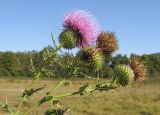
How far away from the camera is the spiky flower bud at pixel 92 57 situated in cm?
426

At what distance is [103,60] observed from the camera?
4379 mm

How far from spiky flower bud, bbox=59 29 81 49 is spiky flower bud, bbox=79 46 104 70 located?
0.47ft

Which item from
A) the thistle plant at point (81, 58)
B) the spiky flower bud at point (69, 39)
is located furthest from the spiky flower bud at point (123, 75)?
the spiky flower bud at point (69, 39)

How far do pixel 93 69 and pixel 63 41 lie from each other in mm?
487

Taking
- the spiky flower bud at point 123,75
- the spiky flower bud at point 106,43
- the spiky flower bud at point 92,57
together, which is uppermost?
the spiky flower bud at point 106,43

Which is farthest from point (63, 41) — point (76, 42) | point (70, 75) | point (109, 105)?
point (109, 105)

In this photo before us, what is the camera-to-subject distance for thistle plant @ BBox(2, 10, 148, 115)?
12.1 feet

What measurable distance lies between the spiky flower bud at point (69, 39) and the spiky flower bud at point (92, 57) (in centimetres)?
14

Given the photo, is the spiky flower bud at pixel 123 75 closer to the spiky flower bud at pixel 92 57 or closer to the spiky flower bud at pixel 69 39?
the spiky flower bud at pixel 92 57

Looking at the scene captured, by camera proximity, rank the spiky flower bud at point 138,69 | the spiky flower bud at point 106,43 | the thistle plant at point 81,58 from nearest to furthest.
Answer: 1. the thistle plant at point 81,58
2. the spiky flower bud at point 106,43
3. the spiky flower bud at point 138,69

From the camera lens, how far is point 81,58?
13.8 feet

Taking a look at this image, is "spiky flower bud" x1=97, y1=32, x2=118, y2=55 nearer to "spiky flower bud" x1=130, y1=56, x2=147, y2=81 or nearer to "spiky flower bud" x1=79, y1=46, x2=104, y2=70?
"spiky flower bud" x1=79, y1=46, x2=104, y2=70

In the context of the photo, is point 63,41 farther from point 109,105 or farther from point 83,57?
point 109,105

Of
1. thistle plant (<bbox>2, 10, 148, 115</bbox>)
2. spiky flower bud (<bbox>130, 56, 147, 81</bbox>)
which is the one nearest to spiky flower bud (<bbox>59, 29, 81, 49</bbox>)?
thistle plant (<bbox>2, 10, 148, 115</bbox>)
